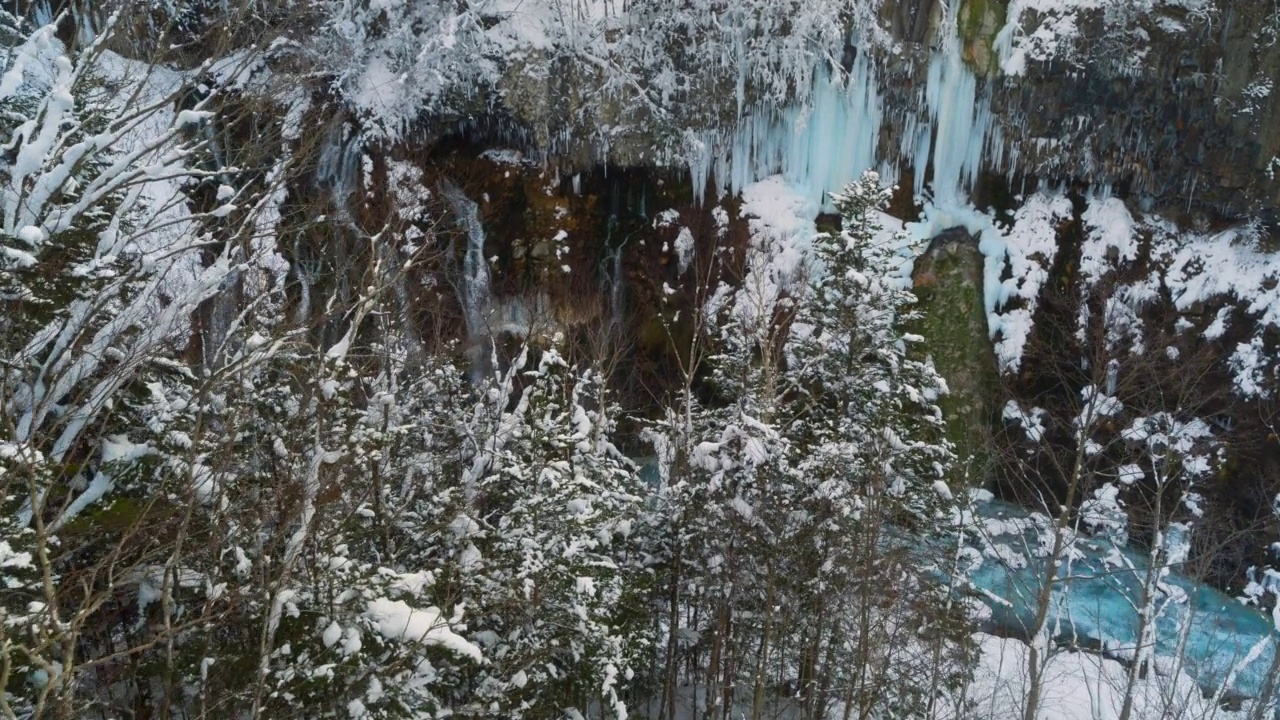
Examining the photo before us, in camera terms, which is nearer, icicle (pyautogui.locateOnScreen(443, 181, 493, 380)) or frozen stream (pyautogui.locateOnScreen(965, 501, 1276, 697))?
frozen stream (pyautogui.locateOnScreen(965, 501, 1276, 697))

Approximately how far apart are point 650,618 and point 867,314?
4208 mm

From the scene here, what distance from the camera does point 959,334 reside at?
15.3 m

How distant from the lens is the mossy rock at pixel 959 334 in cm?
1515

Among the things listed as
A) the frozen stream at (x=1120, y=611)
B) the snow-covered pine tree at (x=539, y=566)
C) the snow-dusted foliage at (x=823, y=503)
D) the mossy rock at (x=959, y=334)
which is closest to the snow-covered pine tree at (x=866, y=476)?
the snow-dusted foliage at (x=823, y=503)

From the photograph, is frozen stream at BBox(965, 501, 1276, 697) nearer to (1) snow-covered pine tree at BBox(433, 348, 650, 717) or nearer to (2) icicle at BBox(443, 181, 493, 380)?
(1) snow-covered pine tree at BBox(433, 348, 650, 717)

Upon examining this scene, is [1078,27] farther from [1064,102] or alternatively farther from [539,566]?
[539,566]

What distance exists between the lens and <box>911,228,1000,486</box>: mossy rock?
49.7ft

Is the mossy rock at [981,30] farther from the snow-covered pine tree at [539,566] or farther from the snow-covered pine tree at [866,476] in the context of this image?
the snow-covered pine tree at [539,566]

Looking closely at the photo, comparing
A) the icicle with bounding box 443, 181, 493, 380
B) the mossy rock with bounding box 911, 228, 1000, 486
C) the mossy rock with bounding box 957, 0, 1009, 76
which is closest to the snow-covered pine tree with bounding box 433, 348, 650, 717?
the icicle with bounding box 443, 181, 493, 380

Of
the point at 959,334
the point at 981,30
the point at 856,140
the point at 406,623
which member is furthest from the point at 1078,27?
the point at 406,623

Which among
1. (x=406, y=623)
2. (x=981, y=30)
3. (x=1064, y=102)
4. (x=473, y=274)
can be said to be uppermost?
(x=981, y=30)

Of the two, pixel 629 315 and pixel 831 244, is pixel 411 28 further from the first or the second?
pixel 831 244

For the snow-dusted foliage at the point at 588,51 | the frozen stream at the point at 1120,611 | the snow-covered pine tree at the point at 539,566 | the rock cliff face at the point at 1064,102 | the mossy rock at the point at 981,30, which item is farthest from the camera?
the mossy rock at the point at 981,30

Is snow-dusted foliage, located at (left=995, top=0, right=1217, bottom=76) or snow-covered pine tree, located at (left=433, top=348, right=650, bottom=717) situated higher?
snow-dusted foliage, located at (left=995, top=0, right=1217, bottom=76)
